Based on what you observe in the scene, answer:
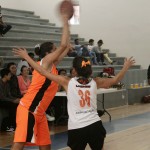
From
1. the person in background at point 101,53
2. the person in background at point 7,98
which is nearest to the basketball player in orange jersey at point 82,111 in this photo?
the person in background at point 7,98

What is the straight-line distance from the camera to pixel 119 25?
17.4m

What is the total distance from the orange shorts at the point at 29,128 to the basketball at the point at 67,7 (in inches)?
50.0

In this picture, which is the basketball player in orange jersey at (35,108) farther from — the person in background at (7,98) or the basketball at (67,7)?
the person in background at (7,98)

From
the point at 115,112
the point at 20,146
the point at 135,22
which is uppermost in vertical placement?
the point at 135,22

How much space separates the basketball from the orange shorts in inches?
50.0

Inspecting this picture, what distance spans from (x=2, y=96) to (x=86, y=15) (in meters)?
10.3

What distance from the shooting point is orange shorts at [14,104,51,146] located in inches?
183

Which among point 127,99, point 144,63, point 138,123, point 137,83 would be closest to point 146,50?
point 144,63

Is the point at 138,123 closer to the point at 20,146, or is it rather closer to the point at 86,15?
the point at 20,146

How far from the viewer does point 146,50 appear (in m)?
16.9

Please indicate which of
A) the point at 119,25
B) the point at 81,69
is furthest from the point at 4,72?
the point at 119,25

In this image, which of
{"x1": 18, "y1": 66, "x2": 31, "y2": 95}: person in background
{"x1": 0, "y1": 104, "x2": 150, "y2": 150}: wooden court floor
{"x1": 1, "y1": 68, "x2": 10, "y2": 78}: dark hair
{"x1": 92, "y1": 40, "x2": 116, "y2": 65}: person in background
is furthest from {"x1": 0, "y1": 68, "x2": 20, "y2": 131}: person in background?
{"x1": 92, "y1": 40, "x2": 116, "y2": 65}: person in background

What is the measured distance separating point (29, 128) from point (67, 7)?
1485 mm

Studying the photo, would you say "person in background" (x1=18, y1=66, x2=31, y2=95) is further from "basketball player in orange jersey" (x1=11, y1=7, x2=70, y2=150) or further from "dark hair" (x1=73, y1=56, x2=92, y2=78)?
"dark hair" (x1=73, y1=56, x2=92, y2=78)
